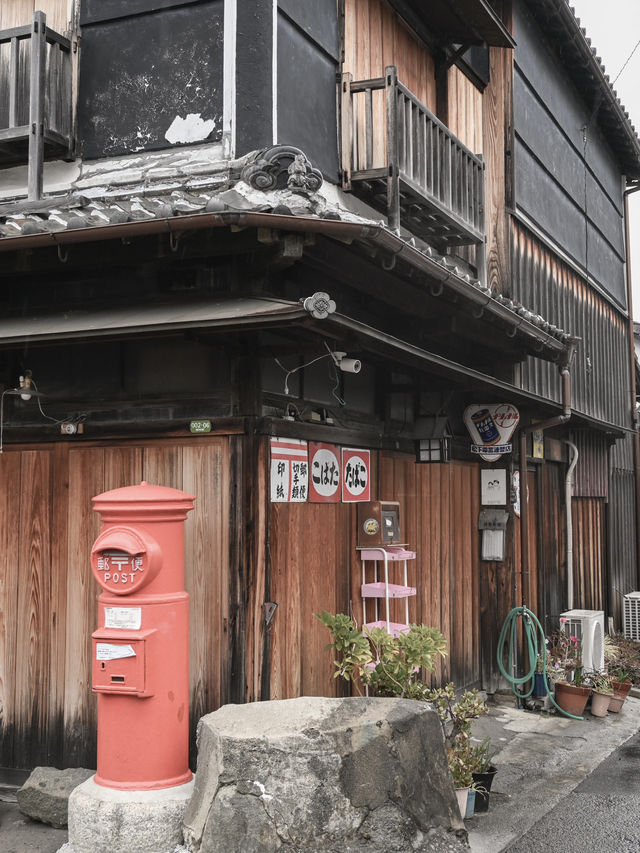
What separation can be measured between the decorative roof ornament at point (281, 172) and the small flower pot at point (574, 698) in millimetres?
7518

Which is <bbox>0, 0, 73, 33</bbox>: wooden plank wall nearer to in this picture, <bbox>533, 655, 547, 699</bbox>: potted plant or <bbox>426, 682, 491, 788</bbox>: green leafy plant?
<bbox>426, 682, 491, 788</bbox>: green leafy plant

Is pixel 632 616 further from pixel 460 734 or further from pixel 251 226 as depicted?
pixel 251 226

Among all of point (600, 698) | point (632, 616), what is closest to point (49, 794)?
point (600, 698)

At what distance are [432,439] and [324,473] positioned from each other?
2.25 m

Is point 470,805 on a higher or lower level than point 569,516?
lower

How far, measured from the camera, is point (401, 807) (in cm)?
597

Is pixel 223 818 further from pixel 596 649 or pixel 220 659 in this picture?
pixel 596 649

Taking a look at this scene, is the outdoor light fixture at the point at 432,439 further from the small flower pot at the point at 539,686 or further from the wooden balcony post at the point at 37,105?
the wooden balcony post at the point at 37,105

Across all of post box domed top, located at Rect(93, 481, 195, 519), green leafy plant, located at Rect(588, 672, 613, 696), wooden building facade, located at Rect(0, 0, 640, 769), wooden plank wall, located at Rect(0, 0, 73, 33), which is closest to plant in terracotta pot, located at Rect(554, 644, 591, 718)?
green leafy plant, located at Rect(588, 672, 613, 696)

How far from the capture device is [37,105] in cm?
800

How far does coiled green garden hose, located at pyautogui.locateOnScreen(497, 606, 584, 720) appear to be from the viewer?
11.7 metres

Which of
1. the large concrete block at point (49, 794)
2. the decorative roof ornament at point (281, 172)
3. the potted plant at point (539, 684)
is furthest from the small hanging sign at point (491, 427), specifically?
the large concrete block at point (49, 794)

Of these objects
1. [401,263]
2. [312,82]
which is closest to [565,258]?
[312,82]

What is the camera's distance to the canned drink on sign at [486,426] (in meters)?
11.4
